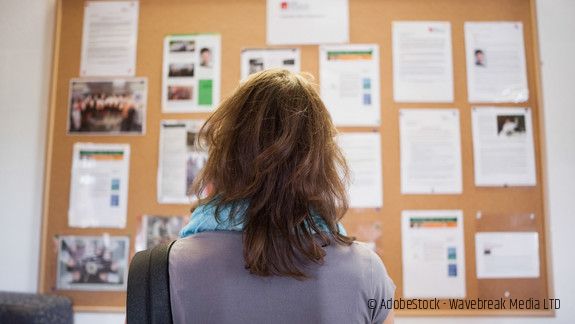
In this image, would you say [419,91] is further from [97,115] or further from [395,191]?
[97,115]

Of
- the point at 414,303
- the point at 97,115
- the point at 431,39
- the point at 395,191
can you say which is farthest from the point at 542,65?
the point at 97,115

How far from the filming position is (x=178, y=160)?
1.48 m

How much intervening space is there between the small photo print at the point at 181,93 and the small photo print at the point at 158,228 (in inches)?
17.8

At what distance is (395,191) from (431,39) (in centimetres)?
A: 60

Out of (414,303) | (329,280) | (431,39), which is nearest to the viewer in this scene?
(329,280)

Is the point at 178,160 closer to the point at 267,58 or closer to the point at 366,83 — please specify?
the point at 267,58

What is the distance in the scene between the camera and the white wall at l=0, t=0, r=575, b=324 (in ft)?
4.69

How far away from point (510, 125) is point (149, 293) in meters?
1.39

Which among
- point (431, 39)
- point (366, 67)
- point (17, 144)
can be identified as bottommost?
point (17, 144)

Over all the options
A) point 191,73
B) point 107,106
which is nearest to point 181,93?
point 191,73

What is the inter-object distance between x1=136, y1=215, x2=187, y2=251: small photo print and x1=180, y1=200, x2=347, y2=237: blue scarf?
0.81 metres

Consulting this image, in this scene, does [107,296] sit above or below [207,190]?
below

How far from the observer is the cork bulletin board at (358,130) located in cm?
143

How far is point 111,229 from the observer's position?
146cm
